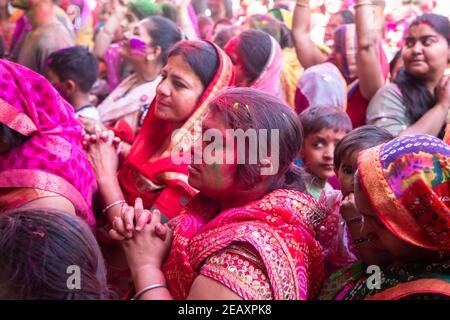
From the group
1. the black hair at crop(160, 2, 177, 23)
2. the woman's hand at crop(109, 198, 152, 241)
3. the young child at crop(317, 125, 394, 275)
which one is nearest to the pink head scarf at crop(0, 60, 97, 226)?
the woman's hand at crop(109, 198, 152, 241)

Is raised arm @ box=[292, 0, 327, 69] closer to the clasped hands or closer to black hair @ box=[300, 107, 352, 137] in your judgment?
black hair @ box=[300, 107, 352, 137]

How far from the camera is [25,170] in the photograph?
204 centimetres

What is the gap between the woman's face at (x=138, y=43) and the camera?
3.83 m

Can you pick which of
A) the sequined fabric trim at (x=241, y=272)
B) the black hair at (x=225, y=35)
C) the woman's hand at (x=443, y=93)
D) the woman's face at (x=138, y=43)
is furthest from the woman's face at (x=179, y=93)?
the black hair at (x=225, y=35)

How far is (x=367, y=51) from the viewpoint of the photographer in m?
3.32

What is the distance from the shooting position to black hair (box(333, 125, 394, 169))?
2.14m

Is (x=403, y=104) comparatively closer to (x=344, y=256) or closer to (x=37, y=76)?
(x=344, y=256)

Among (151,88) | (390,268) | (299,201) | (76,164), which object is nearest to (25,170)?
(76,164)

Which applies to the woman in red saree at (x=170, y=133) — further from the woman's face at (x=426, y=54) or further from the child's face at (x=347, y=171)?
the woman's face at (x=426, y=54)

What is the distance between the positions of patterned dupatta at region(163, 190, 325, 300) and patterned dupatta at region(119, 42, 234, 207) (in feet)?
1.95

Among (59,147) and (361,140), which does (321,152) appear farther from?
(59,147)

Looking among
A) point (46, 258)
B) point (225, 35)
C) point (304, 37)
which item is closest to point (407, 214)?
point (46, 258)

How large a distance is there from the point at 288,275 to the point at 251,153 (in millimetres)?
354

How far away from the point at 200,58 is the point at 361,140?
0.74 meters
